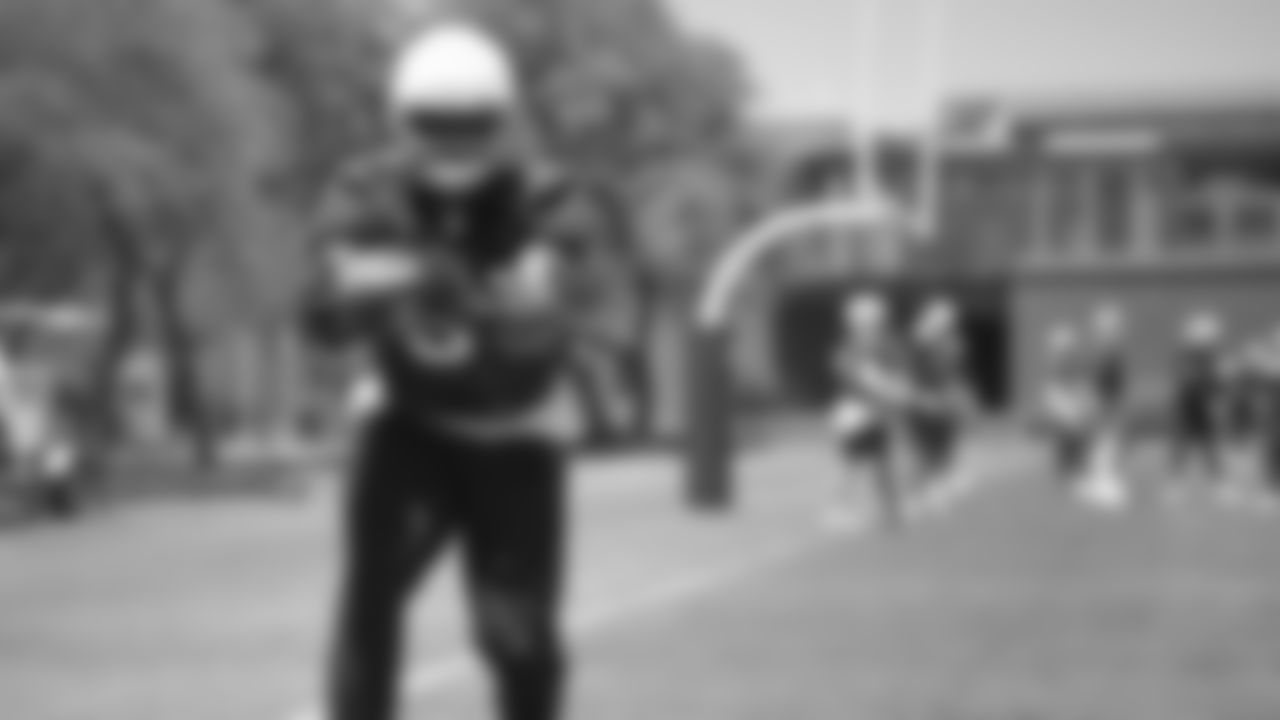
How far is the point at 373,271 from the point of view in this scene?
6211 millimetres

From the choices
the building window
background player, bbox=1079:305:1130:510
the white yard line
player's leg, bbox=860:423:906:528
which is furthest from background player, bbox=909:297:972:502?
the building window

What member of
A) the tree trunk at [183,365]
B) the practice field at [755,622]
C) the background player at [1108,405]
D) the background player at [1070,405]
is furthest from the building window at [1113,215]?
the practice field at [755,622]

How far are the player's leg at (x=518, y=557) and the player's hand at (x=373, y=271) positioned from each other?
0.38m

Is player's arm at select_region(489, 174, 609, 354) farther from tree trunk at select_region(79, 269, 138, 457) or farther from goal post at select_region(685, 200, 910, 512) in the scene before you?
tree trunk at select_region(79, 269, 138, 457)

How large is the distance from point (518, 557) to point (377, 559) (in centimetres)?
28

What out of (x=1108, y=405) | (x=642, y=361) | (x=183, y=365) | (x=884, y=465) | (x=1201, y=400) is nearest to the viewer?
(x=884, y=465)

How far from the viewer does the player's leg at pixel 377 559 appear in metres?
6.29

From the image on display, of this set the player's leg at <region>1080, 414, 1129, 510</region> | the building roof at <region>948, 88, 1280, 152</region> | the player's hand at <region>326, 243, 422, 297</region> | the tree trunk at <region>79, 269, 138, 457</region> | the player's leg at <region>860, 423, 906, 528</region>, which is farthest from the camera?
the building roof at <region>948, 88, 1280, 152</region>

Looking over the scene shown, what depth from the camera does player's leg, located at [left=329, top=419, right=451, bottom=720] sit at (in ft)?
20.6

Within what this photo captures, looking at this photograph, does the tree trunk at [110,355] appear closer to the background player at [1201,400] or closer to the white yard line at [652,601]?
the background player at [1201,400]

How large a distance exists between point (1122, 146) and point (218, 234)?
5028 centimetres

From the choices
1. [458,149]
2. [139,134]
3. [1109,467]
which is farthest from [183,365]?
[458,149]

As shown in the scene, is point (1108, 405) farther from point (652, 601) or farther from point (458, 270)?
point (458, 270)

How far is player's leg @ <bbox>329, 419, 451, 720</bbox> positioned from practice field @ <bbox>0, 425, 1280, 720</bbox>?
3.51 m
